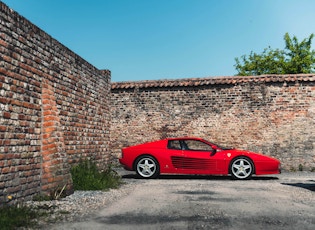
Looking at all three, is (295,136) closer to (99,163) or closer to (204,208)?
(99,163)

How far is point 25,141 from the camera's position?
259 inches

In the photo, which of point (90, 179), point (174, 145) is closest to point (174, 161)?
point (174, 145)

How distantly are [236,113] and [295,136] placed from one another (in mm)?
2424

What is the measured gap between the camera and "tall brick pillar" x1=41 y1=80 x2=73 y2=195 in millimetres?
6973

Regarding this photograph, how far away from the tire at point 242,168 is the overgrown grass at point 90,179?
3462mm

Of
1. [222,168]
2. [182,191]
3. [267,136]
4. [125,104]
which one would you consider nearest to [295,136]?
[267,136]

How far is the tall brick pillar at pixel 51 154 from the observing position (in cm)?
697

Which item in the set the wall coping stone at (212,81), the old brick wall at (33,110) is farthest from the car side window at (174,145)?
the wall coping stone at (212,81)

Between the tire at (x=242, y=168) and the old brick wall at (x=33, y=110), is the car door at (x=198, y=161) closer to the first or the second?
the tire at (x=242, y=168)

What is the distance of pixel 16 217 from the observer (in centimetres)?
492

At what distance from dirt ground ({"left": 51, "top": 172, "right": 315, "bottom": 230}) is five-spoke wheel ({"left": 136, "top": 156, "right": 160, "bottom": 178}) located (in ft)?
8.72

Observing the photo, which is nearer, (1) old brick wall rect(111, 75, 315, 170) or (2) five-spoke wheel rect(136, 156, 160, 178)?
(2) five-spoke wheel rect(136, 156, 160, 178)

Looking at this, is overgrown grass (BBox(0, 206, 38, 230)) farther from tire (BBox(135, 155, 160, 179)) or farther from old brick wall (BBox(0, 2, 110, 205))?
tire (BBox(135, 155, 160, 179))

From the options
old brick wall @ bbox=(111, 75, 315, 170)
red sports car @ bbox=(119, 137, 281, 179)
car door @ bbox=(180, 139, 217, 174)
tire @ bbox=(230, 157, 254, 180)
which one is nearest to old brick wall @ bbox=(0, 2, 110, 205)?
red sports car @ bbox=(119, 137, 281, 179)
